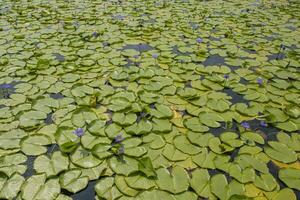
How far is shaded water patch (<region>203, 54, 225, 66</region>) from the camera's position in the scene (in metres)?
3.19

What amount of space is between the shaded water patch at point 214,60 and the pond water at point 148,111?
0.02 meters

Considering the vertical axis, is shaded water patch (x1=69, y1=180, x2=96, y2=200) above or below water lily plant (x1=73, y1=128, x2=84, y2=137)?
below

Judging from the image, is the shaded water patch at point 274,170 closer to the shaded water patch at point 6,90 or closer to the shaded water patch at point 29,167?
the shaded water patch at point 29,167

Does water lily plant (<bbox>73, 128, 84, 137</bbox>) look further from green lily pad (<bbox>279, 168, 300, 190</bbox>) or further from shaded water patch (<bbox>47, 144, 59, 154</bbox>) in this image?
green lily pad (<bbox>279, 168, 300, 190</bbox>)

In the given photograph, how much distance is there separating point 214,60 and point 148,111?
142 cm

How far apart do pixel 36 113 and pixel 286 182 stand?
6.47 ft

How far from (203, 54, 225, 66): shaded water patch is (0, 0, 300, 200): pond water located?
2cm

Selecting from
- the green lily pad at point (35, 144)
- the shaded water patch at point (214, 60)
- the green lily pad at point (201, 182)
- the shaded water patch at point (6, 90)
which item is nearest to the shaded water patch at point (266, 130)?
the green lily pad at point (201, 182)

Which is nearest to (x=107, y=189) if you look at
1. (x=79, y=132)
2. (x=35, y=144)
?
(x=79, y=132)

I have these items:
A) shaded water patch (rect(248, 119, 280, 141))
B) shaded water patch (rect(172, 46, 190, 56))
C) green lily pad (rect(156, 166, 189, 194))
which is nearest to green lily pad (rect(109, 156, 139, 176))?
green lily pad (rect(156, 166, 189, 194))

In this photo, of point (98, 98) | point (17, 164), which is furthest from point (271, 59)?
point (17, 164)

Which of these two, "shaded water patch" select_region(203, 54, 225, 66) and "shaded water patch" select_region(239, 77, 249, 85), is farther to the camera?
"shaded water patch" select_region(203, 54, 225, 66)

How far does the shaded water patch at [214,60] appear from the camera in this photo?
3195 millimetres

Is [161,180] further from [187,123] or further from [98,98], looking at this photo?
[98,98]
